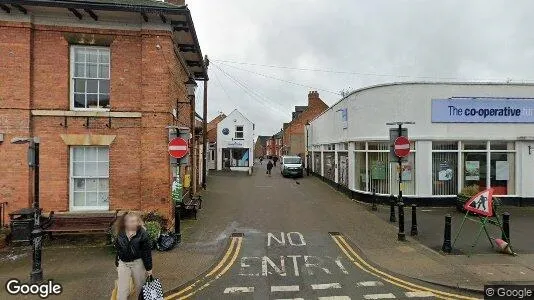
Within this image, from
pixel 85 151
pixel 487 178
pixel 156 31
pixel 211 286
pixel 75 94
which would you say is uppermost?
pixel 156 31

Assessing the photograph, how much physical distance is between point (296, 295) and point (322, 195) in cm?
1372

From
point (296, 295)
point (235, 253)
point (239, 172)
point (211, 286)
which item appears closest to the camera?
point (296, 295)

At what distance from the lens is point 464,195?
14664 mm

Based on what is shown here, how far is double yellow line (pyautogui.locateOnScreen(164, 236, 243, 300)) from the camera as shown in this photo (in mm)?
6559

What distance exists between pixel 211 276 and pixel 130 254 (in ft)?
8.58

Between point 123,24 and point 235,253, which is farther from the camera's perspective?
point 123,24

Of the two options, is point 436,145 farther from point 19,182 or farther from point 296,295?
point 19,182

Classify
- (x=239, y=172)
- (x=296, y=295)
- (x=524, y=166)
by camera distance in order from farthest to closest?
1. (x=239, y=172)
2. (x=524, y=166)
3. (x=296, y=295)

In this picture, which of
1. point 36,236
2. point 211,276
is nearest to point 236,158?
point 211,276

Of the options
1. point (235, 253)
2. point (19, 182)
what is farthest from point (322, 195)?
point (19, 182)

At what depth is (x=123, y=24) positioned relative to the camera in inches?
421

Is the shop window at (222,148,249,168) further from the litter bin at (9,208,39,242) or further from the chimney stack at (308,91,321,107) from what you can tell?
the litter bin at (9,208,39,242)

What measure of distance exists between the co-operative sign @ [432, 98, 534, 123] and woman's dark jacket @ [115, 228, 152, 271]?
14296mm

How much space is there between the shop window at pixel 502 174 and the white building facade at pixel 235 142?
2462 cm
